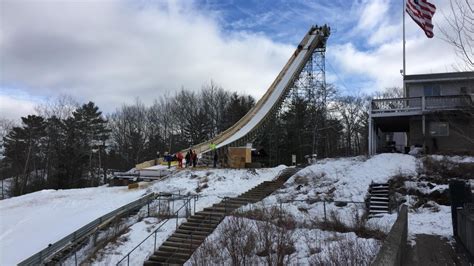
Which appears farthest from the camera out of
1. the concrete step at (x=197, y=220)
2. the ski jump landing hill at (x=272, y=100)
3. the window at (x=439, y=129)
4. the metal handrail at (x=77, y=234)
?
the ski jump landing hill at (x=272, y=100)

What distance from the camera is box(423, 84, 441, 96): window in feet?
97.8

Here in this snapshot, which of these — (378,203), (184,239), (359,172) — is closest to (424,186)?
(378,203)

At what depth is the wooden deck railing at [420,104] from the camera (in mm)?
25516

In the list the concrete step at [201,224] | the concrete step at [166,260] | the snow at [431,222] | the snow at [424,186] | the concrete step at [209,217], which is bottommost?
the concrete step at [166,260]

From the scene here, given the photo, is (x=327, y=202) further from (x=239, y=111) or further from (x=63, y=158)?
(x=239, y=111)

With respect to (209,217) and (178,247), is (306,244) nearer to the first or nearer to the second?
(178,247)

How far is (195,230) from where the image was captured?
1947 cm

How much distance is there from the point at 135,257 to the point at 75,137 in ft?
141

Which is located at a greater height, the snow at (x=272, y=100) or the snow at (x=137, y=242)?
the snow at (x=272, y=100)

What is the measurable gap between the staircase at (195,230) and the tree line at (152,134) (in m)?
23.2

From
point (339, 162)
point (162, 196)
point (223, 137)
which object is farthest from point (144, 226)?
point (223, 137)

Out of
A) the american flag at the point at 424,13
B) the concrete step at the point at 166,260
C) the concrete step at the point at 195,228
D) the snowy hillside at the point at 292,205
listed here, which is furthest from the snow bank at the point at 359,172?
the concrete step at the point at 166,260

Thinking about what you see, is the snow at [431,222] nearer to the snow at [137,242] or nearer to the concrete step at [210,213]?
the concrete step at [210,213]

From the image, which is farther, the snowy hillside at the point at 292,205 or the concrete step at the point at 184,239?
the concrete step at the point at 184,239
